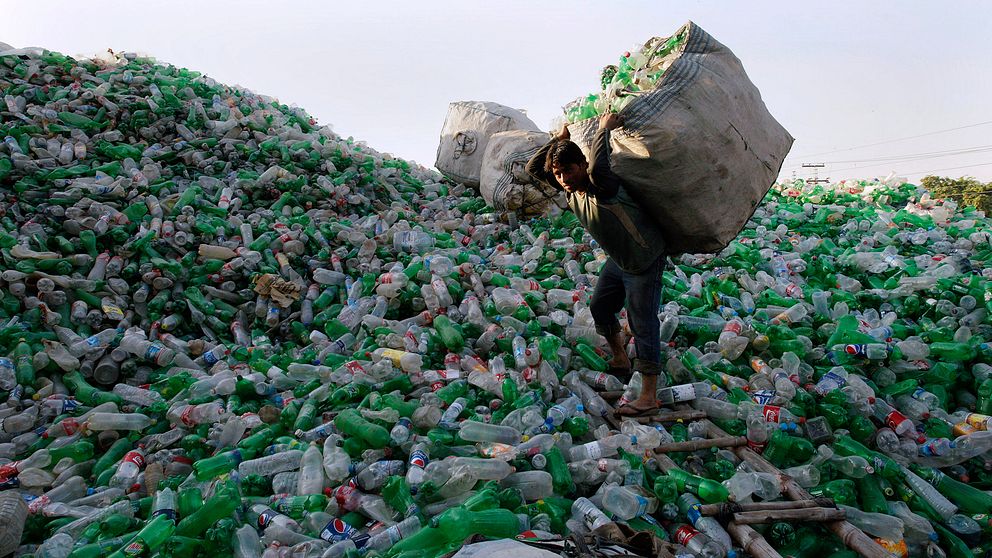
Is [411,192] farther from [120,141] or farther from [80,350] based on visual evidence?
[80,350]

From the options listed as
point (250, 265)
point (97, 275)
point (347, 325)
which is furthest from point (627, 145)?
point (97, 275)

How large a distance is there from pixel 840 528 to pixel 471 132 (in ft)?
19.0

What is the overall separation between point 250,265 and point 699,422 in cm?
383

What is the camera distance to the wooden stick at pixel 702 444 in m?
2.87

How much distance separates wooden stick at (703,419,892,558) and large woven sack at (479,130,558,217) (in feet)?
11.8

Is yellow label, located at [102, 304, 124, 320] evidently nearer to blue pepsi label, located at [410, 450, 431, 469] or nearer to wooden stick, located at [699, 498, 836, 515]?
blue pepsi label, located at [410, 450, 431, 469]

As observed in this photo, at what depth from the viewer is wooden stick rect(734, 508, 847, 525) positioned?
2340mm

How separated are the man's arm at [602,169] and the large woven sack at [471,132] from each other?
4372 mm

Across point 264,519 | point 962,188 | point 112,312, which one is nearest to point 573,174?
point 264,519

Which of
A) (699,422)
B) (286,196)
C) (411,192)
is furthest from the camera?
(411,192)

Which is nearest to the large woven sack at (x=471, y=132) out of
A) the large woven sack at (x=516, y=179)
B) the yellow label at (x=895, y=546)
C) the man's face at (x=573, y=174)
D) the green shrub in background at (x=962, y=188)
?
the large woven sack at (x=516, y=179)

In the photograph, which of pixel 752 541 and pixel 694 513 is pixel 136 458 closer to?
pixel 694 513

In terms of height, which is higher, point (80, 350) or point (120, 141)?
point (120, 141)

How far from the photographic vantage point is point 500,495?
7.73ft
